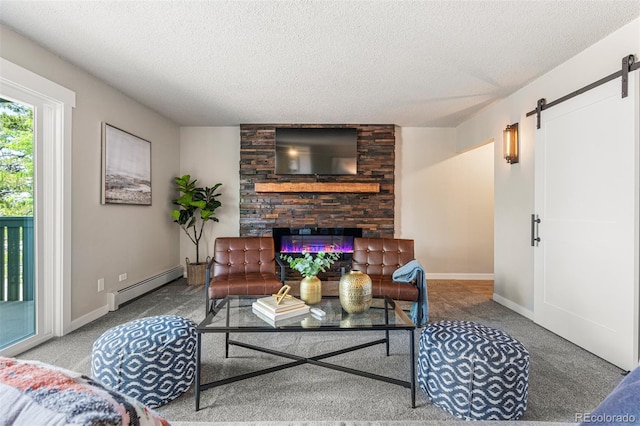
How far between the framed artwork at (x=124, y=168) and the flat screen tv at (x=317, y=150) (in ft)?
6.25

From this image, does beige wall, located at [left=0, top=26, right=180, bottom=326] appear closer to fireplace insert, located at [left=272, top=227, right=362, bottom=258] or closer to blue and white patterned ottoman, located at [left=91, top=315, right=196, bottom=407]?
blue and white patterned ottoman, located at [left=91, top=315, right=196, bottom=407]

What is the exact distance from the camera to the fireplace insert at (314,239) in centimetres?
504

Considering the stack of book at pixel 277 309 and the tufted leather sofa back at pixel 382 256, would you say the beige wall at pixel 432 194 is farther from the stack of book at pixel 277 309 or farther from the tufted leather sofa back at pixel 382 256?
the stack of book at pixel 277 309

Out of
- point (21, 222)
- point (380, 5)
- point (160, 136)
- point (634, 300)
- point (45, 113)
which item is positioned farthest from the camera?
point (160, 136)

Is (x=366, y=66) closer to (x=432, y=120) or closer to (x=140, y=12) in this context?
(x=140, y=12)

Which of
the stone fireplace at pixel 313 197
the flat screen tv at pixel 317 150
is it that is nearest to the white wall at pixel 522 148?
the stone fireplace at pixel 313 197

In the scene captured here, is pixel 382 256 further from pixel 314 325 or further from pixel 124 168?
pixel 124 168

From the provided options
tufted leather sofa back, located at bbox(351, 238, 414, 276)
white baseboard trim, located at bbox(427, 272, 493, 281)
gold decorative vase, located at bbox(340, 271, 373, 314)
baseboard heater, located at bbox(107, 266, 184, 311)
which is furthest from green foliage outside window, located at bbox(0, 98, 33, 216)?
white baseboard trim, located at bbox(427, 272, 493, 281)

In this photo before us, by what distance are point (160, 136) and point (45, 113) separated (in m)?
1.96

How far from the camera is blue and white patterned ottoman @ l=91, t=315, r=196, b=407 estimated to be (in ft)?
5.59

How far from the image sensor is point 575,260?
2.69 m

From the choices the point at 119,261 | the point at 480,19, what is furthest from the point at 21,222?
the point at 480,19

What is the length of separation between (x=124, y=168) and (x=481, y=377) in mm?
4089

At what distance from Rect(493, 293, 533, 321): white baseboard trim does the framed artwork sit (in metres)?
4.76
